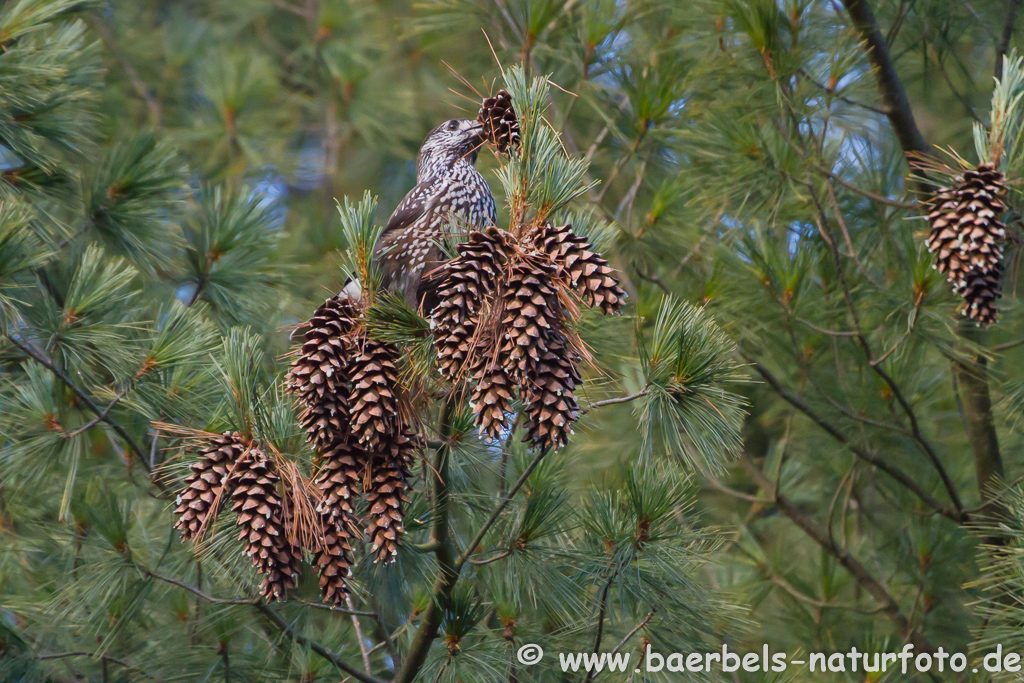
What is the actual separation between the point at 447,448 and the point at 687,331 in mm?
528

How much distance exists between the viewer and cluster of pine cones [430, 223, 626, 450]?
5.74 feet

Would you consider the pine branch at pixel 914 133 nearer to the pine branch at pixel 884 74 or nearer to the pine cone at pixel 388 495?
the pine branch at pixel 884 74

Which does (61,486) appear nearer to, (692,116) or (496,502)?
(496,502)

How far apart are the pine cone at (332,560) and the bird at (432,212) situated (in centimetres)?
46

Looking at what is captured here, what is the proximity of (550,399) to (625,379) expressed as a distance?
1042 millimetres

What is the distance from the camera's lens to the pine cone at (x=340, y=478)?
1.93 meters

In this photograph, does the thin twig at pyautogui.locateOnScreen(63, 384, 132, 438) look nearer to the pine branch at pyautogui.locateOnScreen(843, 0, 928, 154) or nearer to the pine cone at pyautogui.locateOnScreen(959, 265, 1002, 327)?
the pine cone at pyautogui.locateOnScreen(959, 265, 1002, 327)

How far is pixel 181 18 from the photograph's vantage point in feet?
20.9

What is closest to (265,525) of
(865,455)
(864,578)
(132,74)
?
(865,455)

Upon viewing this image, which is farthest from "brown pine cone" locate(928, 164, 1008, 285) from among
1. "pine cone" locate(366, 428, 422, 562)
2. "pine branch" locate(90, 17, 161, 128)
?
"pine branch" locate(90, 17, 161, 128)

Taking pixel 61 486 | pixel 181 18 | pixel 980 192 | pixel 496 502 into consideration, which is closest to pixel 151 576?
pixel 61 486

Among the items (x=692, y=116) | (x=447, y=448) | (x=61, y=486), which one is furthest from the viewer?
(x=692, y=116)

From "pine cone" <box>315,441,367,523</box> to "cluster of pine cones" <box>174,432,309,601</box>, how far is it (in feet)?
0.21

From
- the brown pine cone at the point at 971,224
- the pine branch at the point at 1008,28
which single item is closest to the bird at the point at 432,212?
the brown pine cone at the point at 971,224
